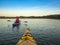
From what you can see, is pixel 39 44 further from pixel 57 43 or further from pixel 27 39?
pixel 27 39

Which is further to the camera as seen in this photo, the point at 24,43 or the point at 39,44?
the point at 39,44

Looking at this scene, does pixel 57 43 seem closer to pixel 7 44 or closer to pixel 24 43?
pixel 7 44

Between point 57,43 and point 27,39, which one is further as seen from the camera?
point 57,43

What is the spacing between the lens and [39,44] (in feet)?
37.5

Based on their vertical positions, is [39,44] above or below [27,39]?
below

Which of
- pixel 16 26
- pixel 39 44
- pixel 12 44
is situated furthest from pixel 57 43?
pixel 16 26

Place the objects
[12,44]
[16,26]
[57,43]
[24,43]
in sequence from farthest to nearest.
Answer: [16,26] < [57,43] < [12,44] < [24,43]

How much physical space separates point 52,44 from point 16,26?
1469 cm

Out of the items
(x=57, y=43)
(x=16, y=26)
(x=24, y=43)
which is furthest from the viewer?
(x=16, y=26)

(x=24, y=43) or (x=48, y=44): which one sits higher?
(x=24, y=43)

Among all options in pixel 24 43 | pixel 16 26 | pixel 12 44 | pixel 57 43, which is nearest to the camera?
pixel 24 43

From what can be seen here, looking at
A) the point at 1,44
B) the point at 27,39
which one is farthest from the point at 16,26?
the point at 27,39

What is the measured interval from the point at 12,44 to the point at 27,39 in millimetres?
3427

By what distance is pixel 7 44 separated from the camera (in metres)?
11.4
